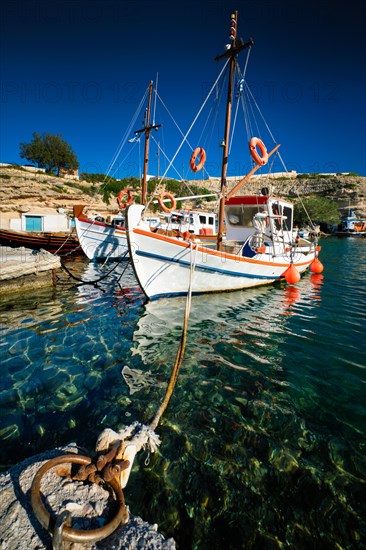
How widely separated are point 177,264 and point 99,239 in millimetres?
12367

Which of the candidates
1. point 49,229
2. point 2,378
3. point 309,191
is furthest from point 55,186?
point 309,191

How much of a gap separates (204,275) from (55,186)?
36.8 metres

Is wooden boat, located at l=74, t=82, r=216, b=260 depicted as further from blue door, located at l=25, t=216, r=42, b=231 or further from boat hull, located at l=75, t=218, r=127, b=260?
blue door, located at l=25, t=216, r=42, b=231

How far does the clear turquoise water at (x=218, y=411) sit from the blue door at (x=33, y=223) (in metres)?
28.3

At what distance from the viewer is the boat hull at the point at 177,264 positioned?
8930 millimetres

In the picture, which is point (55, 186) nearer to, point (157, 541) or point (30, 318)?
point (30, 318)

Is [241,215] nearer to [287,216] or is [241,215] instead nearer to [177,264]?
[287,216]

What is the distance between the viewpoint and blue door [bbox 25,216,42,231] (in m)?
32.1

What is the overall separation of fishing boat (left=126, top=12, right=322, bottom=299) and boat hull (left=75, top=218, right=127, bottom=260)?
898 cm

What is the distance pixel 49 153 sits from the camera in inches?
2064

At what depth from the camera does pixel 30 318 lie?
7711mm

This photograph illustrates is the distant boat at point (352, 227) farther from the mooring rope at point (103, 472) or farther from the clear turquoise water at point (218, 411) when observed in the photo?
the mooring rope at point (103, 472)

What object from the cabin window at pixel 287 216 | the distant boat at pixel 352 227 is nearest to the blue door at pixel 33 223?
the cabin window at pixel 287 216

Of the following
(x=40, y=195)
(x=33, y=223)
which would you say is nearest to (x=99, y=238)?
(x=33, y=223)
